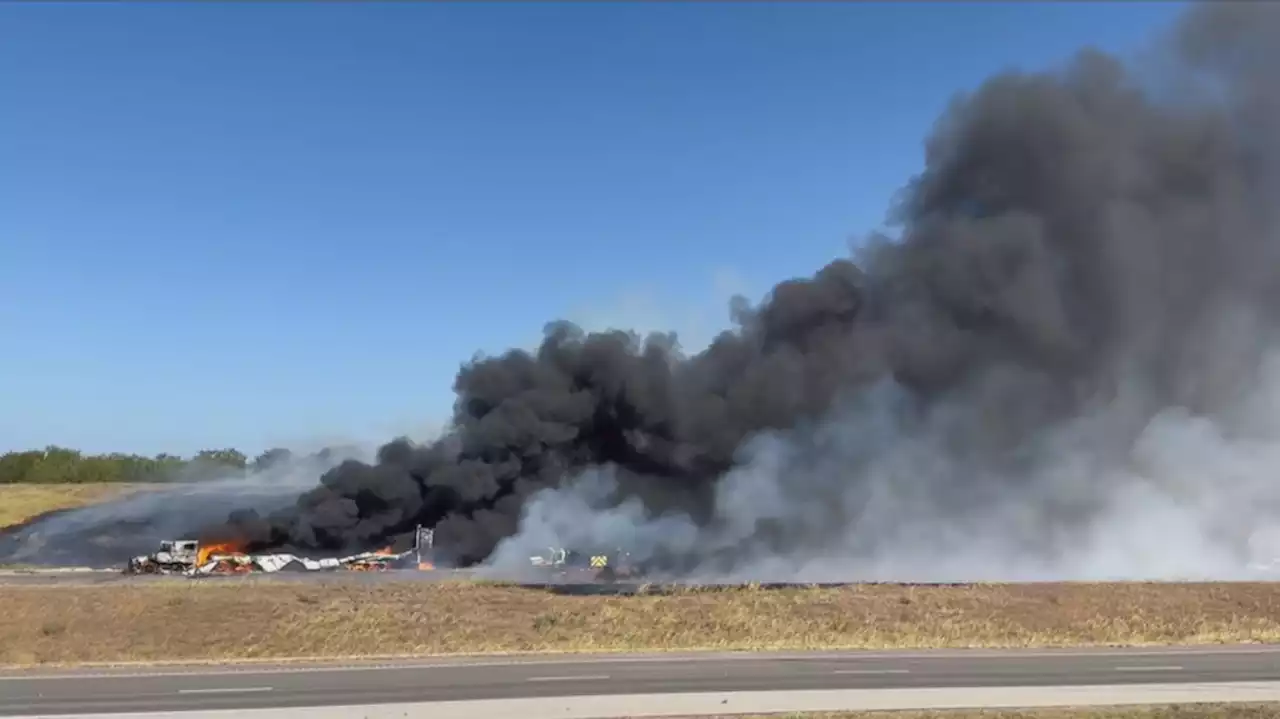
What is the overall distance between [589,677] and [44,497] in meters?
82.0

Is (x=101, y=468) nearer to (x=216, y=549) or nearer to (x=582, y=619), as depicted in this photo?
(x=216, y=549)

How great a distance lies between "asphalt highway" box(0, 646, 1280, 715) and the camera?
20.8m

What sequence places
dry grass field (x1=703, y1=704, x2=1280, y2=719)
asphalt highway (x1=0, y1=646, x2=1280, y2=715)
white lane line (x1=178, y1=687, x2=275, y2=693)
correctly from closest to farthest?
dry grass field (x1=703, y1=704, x2=1280, y2=719), asphalt highway (x1=0, y1=646, x2=1280, y2=715), white lane line (x1=178, y1=687, x2=275, y2=693)

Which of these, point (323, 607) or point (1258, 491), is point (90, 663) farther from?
point (1258, 491)

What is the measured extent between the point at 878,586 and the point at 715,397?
21641mm

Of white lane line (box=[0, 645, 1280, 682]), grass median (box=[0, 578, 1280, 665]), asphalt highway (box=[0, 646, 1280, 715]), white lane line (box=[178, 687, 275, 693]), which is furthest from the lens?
grass median (box=[0, 578, 1280, 665])

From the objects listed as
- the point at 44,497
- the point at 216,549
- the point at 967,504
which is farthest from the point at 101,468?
the point at 967,504

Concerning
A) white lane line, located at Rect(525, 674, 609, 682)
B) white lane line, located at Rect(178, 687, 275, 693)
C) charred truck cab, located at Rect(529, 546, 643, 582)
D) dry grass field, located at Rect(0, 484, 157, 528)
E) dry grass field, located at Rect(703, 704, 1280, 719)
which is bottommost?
dry grass field, located at Rect(703, 704, 1280, 719)

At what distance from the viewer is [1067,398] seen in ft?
178

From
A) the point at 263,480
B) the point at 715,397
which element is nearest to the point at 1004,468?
the point at 715,397

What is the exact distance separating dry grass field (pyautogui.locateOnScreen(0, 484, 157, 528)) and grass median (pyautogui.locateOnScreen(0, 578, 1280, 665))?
4973 cm

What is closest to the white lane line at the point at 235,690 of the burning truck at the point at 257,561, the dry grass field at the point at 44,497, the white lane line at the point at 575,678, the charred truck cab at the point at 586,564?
the white lane line at the point at 575,678

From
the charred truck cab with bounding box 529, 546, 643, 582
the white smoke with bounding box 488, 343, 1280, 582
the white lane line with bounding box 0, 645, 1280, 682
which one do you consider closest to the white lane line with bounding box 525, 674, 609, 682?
the white lane line with bounding box 0, 645, 1280, 682

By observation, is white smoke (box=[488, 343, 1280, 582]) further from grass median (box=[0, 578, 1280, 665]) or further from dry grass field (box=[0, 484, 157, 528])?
dry grass field (box=[0, 484, 157, 528])
